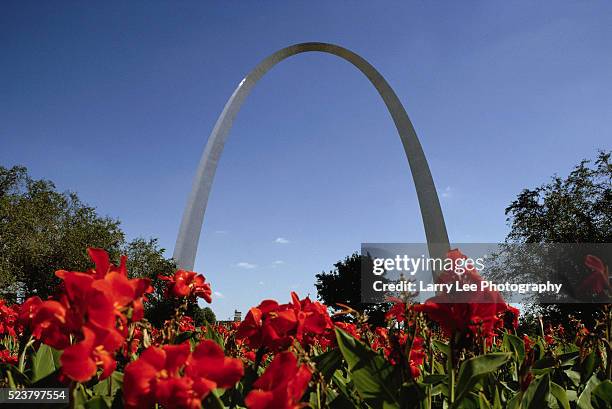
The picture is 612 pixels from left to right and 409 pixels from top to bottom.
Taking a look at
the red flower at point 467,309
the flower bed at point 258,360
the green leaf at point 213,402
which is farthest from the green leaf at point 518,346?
the green leaf at point 213,402

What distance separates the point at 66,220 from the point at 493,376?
3928 centimetres

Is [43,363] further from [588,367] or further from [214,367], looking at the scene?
[588,367]

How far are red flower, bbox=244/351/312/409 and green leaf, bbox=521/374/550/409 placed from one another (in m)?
1.05

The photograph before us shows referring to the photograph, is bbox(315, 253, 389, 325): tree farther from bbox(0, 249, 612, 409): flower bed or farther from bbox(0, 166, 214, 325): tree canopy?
bbox(0, 249, 612, 409): flower bed

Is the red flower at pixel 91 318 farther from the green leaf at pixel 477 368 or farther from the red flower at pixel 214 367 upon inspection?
the green leaf at pixel 477 368

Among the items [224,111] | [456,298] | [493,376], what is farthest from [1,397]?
[224,111]

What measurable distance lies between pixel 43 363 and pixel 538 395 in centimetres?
217

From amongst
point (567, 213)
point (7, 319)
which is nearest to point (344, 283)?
point (567, 213)

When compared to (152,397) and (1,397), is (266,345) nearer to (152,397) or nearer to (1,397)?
(152,397)

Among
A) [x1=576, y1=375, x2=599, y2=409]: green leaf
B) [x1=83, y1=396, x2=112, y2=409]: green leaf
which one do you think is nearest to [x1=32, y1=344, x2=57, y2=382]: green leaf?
[x1=83, y1=396, x2=112, y2=409]: green leaf

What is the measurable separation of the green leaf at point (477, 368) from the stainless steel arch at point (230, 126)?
18796 millimetres

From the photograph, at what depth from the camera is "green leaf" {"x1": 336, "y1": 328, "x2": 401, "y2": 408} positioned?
1.46m

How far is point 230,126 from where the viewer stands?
22531 millimetres

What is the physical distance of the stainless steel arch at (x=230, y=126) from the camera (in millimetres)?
19969
